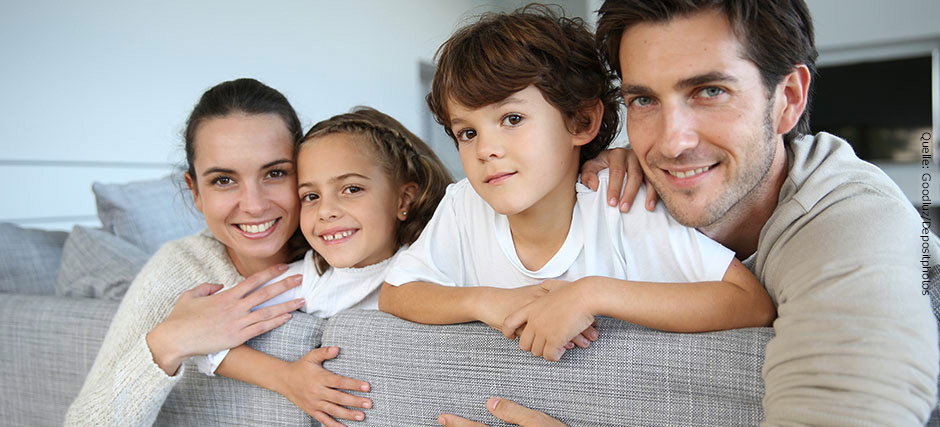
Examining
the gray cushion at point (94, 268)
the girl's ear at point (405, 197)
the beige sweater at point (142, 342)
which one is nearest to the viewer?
the beige sweater at point (142, 342)

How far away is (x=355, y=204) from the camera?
1.52 meters

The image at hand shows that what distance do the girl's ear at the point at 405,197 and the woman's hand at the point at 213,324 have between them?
34cm

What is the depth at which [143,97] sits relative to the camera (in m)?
3.42

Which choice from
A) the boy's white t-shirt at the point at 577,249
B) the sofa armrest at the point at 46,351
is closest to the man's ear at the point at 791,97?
the boy's white t-shirt at the point at 577,249

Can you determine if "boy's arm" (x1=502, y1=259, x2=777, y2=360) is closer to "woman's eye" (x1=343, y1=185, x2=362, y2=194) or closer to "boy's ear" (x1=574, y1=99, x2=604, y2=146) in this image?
"boy's ear" (x1=574, y1=99, x2=604, y2=146)

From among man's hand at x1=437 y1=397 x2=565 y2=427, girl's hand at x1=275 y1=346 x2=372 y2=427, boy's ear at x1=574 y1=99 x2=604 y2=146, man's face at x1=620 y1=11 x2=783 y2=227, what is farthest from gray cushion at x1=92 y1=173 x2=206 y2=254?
man's face at x1=620 y1=11 x2=783 y2=227

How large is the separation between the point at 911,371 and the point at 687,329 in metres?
0.31

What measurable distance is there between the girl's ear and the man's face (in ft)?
2.27

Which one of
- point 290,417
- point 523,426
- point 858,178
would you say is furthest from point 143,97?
point 858,178

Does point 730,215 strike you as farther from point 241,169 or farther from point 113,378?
point 113,378

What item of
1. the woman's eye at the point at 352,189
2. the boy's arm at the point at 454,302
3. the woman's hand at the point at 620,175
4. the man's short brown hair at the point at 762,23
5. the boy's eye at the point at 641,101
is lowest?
the boy's arm at the point at 454,302

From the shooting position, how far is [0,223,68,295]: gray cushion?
192 centimetres

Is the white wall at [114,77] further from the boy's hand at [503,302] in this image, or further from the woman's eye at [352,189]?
the boy's hand at [503,302]

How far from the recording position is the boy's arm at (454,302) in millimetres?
1065
